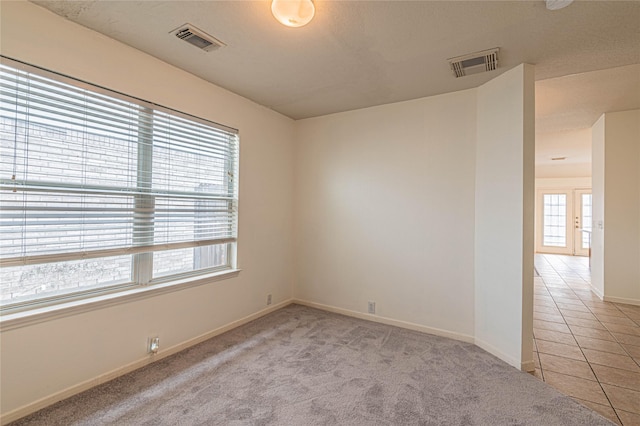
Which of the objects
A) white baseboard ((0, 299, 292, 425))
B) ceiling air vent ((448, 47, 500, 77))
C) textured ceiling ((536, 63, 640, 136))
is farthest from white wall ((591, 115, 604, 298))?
white baseboard ((0, 299, 292, 425))

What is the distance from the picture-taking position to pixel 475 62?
2.46 meters

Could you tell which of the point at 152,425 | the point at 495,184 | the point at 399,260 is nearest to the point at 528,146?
the point at 495,184

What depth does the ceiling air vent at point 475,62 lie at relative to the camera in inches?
91.8

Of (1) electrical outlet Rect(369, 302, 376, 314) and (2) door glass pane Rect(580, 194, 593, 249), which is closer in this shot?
(1) electrical outlet Rect(369, 302, 376, 314)

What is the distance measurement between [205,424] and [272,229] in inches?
90.7

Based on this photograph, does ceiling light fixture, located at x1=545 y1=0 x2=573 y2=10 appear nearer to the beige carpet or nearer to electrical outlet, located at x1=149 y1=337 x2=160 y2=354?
the beige carpet

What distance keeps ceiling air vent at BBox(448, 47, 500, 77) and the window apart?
236 centimetres

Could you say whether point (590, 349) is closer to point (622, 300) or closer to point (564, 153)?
point (622, 300)

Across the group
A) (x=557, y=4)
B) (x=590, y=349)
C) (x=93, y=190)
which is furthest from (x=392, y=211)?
(x=93, y=190)

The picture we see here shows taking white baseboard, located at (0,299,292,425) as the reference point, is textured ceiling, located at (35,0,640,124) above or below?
above

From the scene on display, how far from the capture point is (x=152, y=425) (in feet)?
5.70

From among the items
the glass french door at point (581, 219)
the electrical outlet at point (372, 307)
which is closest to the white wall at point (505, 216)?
the electrical outlet at point (372, 307)

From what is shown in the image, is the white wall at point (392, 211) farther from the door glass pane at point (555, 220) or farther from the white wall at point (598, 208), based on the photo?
the door glass pane at point (555, 220)

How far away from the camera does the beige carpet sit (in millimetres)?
1827
